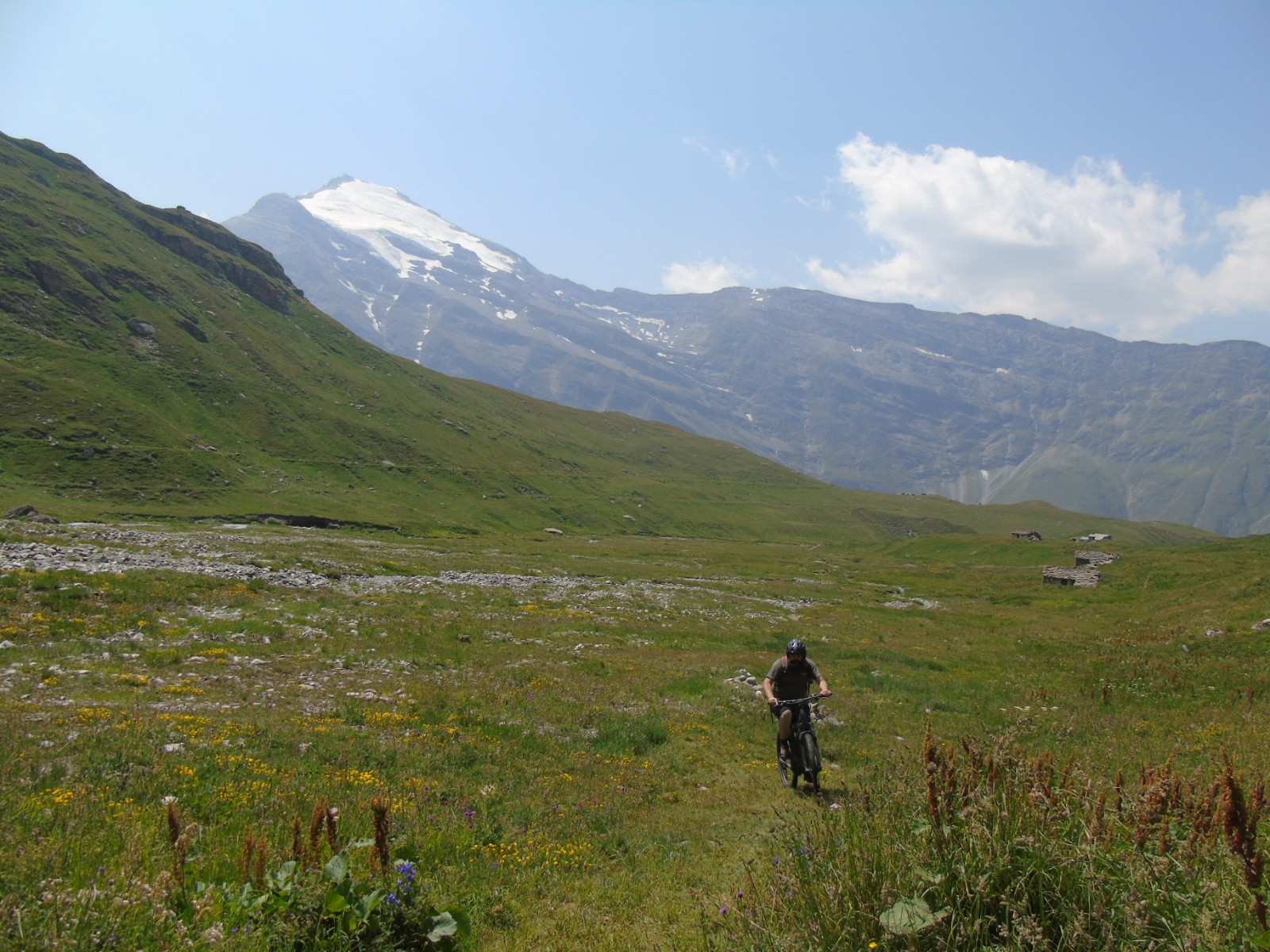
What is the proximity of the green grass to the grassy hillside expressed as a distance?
4709 cm

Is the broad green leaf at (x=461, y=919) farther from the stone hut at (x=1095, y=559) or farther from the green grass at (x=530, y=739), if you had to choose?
the stone hut at (x=1095, y=559)

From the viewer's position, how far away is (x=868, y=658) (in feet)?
93.2

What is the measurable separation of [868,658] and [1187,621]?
1991 cm

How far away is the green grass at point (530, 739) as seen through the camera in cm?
562

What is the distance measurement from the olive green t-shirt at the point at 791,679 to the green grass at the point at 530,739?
1.90m

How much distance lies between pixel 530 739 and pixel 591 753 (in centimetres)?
136

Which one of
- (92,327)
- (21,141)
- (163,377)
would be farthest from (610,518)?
(21,141)

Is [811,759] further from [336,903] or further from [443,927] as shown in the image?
[336,903]

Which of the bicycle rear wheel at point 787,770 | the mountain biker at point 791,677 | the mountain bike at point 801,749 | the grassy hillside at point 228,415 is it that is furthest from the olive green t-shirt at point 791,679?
the grassy hillside at point 228,415

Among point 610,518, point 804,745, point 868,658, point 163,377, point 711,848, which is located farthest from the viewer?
point 610,518

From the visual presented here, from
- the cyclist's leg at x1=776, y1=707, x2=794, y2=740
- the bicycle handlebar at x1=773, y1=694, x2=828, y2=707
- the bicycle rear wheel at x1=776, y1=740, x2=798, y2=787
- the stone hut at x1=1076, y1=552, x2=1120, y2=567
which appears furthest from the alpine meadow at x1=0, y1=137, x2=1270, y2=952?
the stone hut at x1=1076, y1=552, x2=1120, y2=567

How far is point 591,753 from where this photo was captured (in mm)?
13891

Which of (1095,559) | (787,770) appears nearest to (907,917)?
(787,770)

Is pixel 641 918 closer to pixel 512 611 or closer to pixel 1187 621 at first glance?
pixel 512 611
